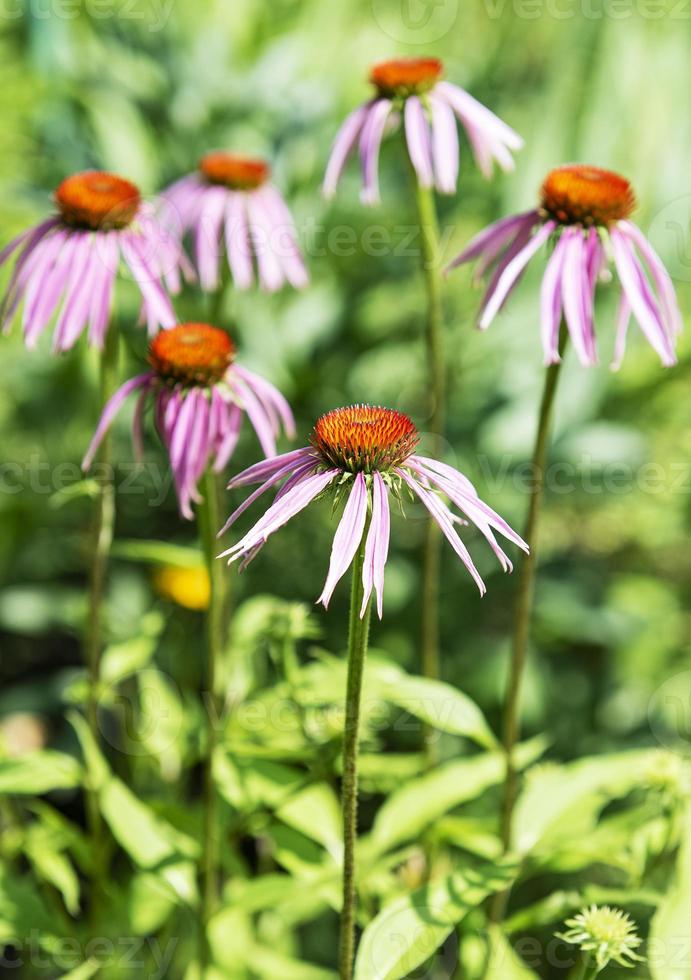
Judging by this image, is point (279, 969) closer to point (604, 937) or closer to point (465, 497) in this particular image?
point (604, 937)

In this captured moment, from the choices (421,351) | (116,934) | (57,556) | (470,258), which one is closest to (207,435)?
(470,258)

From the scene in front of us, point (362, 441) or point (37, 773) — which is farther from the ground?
point (362, 441)

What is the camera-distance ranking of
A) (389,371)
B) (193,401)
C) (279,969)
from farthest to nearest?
(389,371) < (279,969) < (193,401)

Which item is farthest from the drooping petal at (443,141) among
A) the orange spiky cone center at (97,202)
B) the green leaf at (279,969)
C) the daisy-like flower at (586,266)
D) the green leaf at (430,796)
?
the green leaf at (279,969)

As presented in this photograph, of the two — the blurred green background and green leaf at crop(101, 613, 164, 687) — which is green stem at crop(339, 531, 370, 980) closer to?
green leaf at crop(101, 613, 164, 687)

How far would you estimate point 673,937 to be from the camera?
702 mm

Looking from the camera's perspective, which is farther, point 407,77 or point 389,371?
point 389,371

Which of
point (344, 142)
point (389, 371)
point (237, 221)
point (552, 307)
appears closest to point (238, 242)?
point (237, 221)

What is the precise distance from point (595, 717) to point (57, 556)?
890mm

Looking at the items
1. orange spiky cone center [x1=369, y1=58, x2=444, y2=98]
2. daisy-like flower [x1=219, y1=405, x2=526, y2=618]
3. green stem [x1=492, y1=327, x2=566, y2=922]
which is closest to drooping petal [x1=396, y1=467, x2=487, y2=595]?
daisy-like flower [x1=219, y1=405, x2=526, y2=618]

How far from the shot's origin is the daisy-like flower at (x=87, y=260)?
2.65 ft

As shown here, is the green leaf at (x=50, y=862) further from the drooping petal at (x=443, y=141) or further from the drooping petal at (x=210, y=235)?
the drooping petal at (x=443, y=141)

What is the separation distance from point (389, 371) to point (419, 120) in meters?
0.75

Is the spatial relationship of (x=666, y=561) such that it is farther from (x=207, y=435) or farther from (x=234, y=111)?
(x=207, y=435)
